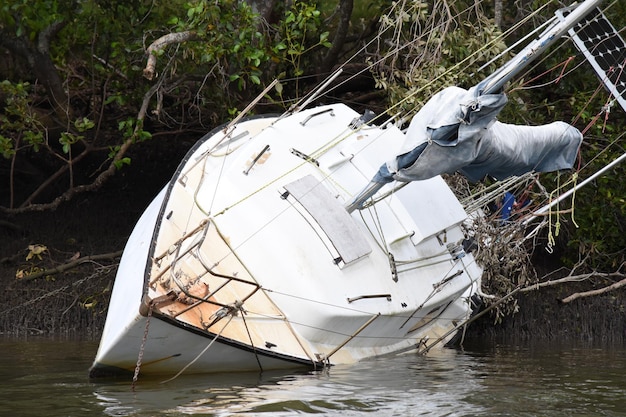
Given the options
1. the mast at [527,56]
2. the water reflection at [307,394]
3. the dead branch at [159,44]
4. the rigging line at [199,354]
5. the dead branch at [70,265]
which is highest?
the dead branch at [159,44]

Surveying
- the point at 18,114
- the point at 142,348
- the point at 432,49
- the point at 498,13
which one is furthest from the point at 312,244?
the point at 18,114

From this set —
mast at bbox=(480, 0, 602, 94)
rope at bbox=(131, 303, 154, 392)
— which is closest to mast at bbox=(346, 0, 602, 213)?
mast at bbox=(480, 0, 602, 94)

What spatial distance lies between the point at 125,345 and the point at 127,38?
6.41 m

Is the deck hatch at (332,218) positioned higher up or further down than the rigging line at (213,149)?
further down

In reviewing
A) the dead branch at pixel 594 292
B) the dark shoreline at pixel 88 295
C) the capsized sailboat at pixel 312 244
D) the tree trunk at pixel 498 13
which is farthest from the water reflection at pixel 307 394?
the tree trunk at pixel 498 13

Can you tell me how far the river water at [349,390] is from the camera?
795cm

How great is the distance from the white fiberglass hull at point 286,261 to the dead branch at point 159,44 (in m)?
0.86

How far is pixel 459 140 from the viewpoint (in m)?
9.29

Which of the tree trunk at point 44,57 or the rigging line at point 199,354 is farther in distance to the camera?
the tree trunk at point 44,57

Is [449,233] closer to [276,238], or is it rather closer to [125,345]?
[276,238]

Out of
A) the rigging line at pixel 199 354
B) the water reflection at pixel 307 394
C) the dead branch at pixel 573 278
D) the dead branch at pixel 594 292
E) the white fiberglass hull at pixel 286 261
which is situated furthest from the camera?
the dead branch at pixel 594 292

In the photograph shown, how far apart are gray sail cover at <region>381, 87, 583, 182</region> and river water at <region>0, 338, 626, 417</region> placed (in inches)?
66.4

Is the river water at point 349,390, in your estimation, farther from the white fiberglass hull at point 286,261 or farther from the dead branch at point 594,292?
the dead branch at point 594,292

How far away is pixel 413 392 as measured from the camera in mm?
8617
